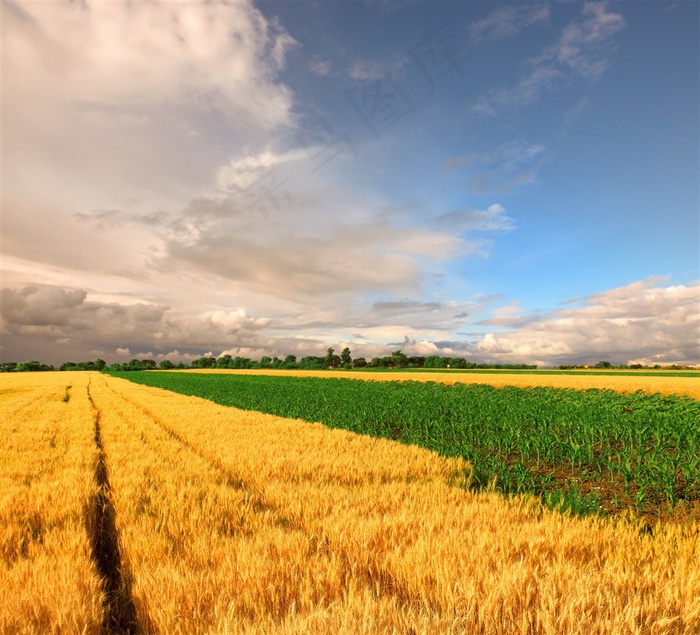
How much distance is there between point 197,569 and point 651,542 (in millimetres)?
4828

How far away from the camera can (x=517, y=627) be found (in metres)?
2.91

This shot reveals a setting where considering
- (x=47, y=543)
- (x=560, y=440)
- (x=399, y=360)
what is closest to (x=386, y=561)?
(x=47, y=543)

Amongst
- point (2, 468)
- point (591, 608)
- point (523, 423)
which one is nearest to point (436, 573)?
point (591, 608)

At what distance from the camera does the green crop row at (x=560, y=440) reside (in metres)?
7.61

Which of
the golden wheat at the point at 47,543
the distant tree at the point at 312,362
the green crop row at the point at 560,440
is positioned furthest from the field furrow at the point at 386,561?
the distant tree at the point at 312,362

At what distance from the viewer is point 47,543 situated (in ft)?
14.5

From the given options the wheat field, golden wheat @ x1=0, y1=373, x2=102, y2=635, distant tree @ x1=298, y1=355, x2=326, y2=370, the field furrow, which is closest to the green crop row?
the wheat field

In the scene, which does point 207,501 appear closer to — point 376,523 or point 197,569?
point 197,569

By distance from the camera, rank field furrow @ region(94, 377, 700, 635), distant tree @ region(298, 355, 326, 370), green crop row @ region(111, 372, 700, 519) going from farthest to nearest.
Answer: distant tree @ region(298, 355, 326, 370)
green crop row @ region(111, 372, 700, 519)
field furrow @ region(94, 377, 700, 635)

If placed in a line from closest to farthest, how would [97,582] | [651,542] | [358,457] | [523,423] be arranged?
1. [97,582]
2. [651,542]
3. [358,457]
4. [523,423]

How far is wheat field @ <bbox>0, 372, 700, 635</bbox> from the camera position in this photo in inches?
117

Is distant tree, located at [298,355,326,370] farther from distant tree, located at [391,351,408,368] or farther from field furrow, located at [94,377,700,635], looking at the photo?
field furrow, located at [94,377,700,635]

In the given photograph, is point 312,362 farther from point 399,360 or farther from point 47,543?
point 47,543

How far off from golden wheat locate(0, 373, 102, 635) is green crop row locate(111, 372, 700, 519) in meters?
5.74
